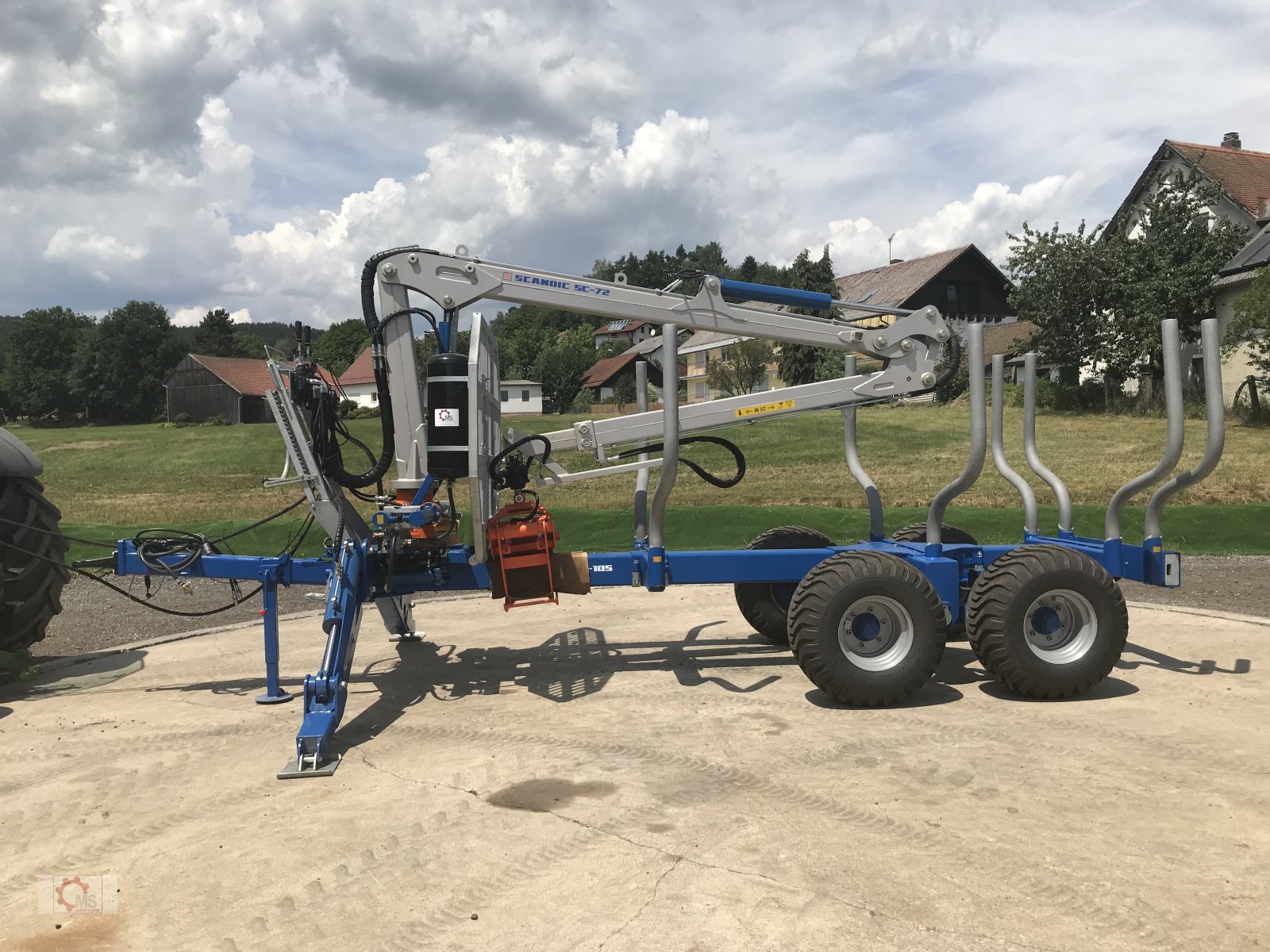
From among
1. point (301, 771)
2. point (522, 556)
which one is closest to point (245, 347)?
point (522, 556)

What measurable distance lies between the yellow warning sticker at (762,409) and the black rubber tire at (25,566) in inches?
193

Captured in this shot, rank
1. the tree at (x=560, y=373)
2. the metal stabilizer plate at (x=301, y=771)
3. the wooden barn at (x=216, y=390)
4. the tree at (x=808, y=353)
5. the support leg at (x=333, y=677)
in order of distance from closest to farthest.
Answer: the metal stabilizer plate at (x=301, y=771) → the support leg at (x=333, y=677) → the tree at (x=808, y=353) → the wooden barn at (x=216, y=390) → the tree at (x=560, y=373)

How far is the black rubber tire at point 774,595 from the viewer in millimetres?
7484

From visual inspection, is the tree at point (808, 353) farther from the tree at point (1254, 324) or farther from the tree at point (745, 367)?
the tree at point (1254, 324)

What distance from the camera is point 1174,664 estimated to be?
262 inches

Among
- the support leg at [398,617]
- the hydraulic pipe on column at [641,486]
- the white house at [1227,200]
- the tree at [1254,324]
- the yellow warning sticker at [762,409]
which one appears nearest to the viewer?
the yellow warning sticker at [762,409]

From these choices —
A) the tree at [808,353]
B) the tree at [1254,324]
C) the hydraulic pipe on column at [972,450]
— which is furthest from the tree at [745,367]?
the hydraulic pipe on column at [972,450]

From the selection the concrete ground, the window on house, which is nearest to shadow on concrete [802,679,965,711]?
the concrete ground

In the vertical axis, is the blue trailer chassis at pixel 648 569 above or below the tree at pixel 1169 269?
below

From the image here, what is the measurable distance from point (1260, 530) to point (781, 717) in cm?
892

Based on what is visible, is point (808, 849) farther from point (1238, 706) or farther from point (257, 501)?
point (257, 501)

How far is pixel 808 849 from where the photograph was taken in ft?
12.5

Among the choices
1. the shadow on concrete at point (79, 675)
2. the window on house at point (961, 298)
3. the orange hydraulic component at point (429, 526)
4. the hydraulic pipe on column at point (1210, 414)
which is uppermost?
the window on house at point (961, 298)

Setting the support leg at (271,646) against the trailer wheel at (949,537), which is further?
the trailer wheel at (949,537)
